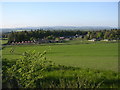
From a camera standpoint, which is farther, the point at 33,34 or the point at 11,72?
the point at 33,34

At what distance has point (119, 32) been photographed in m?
57.3

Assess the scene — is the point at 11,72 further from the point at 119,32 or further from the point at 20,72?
the point at 119,32

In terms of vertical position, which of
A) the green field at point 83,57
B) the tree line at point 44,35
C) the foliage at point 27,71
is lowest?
the green field at point 83,57

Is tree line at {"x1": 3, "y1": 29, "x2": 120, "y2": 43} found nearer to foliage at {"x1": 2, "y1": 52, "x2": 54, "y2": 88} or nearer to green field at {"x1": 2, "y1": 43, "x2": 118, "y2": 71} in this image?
green field at {"x1": 2, "y1": 43, "x2": 118, "y2": 71}

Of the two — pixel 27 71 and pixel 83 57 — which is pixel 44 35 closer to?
pixel 83 57

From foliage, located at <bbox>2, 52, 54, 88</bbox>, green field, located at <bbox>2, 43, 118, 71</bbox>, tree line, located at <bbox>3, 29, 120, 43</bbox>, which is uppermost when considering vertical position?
tree line, located at <bbox>3, 29, 120, 43</bbox>

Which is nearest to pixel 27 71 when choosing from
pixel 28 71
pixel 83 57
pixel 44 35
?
pixel 28 71

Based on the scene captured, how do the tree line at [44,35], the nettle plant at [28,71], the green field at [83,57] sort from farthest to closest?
the tree line at [44,35] → the green field at [83,57] → the nettle plant at [28,71]

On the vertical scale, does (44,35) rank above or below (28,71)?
above

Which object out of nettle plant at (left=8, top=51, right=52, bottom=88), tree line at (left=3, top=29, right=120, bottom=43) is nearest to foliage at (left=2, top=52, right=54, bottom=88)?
nettle plant at (left=8, top=51, right=52, bottom=88)

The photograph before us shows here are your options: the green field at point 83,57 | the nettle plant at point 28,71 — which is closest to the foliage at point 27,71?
the nettle plant at point 28,71

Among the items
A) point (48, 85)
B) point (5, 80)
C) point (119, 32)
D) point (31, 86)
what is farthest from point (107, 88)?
point (119, 32)

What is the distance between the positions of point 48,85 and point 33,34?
157ft

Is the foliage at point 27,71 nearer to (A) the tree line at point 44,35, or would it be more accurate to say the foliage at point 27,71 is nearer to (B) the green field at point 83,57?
(B) the green field at point 83,57
